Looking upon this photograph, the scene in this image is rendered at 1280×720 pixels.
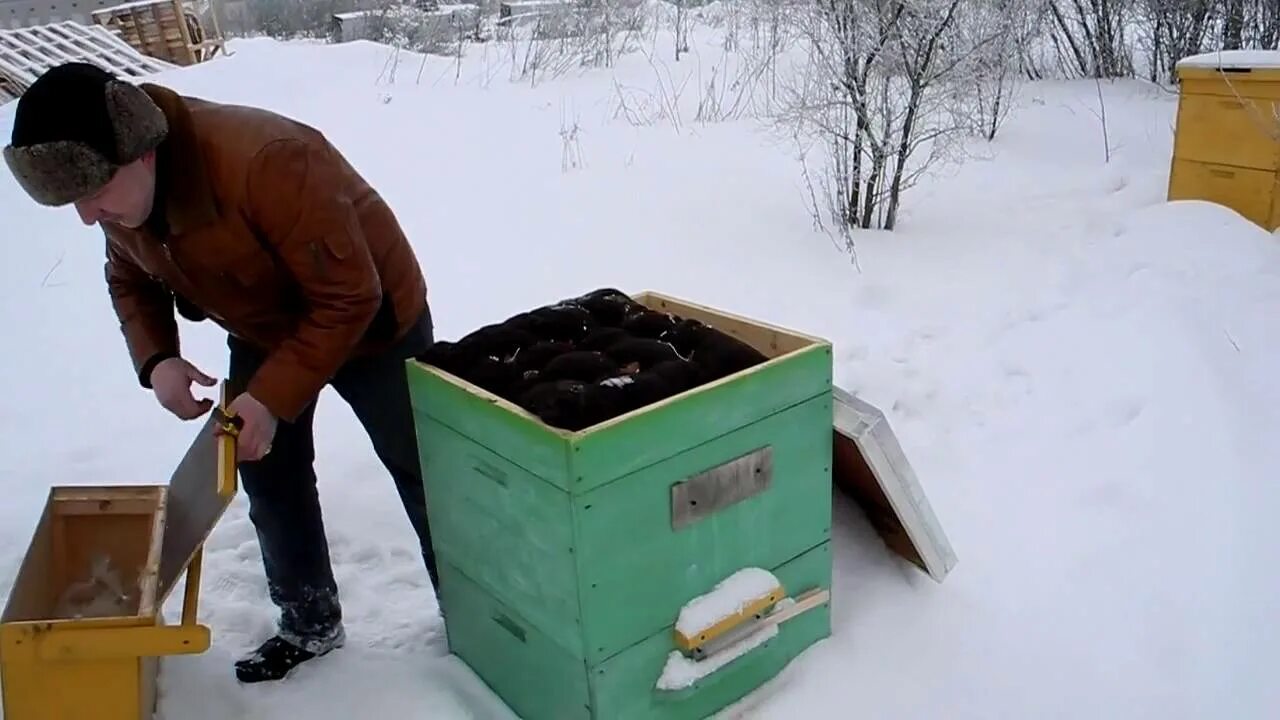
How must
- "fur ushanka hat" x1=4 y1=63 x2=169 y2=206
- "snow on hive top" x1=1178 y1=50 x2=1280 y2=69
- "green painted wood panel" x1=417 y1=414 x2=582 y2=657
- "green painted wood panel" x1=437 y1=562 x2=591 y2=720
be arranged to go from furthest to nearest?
"snow on hive top" x1=1178 y1=50 x2=1280 y2=69, "green painted wood panel" x1=437 y1=562 x2=591 y2=720, "green painted wood panel" x1=417 y1=414 x2=582 y2=657, "fur ushanka hat" x1=4 y1=63 x2=169 y2=206

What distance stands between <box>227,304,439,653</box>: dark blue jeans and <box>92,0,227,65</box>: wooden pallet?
43.4 ft

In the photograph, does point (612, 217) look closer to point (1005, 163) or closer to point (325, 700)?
point (1005, 163)

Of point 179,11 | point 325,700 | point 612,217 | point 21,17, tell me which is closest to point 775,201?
point 612,217

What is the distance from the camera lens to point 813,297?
4.73m

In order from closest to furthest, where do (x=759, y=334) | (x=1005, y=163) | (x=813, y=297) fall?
(x=759, y=334), (x=813, y=297), (x=1005, y=163)

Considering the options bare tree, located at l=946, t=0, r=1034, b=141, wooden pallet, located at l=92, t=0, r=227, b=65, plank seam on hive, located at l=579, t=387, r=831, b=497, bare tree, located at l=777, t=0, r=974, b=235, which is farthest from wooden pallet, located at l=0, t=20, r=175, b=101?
plank seam on hive, located at l=579, t=387, r=831, b=497

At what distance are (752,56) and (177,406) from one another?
8529mm

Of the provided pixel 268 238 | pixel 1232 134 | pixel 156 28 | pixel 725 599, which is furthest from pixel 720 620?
pixel 156 28

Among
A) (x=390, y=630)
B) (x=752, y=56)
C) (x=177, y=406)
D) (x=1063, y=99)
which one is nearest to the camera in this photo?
(x=177, y=406)

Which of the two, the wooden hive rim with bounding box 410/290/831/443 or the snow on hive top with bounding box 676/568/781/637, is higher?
the wooden hive rim with bounding box 410/290/831/443

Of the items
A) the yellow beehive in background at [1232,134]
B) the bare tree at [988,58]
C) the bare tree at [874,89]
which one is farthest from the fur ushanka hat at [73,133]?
the yellow beehive in background at [1232,134]

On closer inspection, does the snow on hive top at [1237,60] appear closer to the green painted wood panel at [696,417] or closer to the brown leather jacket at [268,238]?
the green painted wood panel at [696,417]

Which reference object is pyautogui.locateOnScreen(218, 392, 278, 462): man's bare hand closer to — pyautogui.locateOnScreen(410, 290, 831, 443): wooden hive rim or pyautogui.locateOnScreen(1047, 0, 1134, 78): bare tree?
pyautogui.locateOnScreen(410, 290, 831, 443): wooden hive rim

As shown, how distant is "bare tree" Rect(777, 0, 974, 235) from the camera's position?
5.17m
